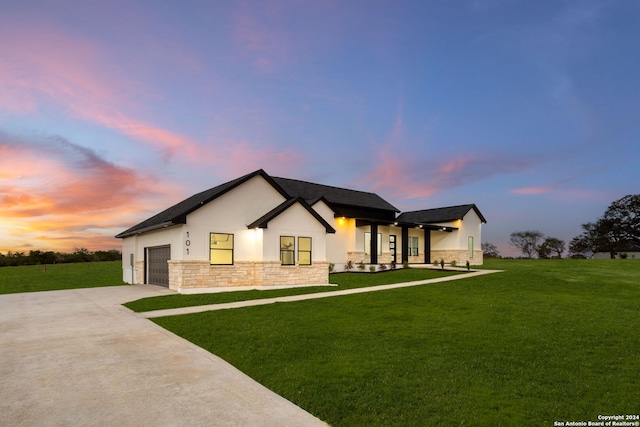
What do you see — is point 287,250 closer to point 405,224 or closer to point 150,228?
Result: point 150,228

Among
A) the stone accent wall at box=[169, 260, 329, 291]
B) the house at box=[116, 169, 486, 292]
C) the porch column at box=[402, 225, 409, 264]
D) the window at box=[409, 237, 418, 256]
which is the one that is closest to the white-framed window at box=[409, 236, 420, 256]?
the window at box=[409, 237, 418, 256]

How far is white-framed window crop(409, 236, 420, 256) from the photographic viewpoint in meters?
39.8

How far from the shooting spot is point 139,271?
26812 millimetres

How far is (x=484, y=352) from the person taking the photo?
27.4 feet

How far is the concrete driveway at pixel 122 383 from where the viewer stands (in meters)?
5.14

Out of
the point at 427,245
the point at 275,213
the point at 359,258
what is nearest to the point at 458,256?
the point at 427,245

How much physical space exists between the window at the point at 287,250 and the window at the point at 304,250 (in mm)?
529

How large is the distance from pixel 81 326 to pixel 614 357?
548 inches

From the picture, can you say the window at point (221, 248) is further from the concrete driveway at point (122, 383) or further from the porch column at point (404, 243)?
the porch column at point (404, 243)

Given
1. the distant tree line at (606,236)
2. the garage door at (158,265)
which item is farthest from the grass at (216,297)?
the distant tree line at (606,236)

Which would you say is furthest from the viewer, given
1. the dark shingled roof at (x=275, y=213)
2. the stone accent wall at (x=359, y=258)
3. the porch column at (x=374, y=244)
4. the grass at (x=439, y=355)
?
the porch column at (x=374, y=244)

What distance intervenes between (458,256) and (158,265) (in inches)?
1159

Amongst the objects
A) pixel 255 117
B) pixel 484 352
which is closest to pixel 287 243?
pixel 255 117

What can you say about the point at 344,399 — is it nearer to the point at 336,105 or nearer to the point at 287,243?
the point at 287,243
